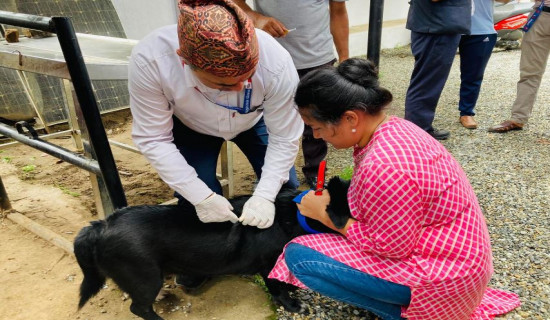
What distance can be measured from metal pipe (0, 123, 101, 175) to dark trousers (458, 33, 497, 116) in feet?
11.5

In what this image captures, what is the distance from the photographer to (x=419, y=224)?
4.31ft

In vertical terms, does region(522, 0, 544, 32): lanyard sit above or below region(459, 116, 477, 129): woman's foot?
above

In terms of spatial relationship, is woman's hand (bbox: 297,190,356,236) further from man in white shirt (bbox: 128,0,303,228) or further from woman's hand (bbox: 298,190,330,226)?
man in white shirt (bbox: 128,0,303,228)

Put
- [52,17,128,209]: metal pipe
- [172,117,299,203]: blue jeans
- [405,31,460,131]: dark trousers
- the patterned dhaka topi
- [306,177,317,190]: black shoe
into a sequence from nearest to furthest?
1. the patterned dhaka topi
2. [52,17,128,209]: metal pipe
3. [172,117,299,203]: blue jeans
4. [306,177,317,190]: black shoe
5. [405,31,460,131]: dark trousers

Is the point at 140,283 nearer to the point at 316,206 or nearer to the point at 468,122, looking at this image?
the point at 316,206

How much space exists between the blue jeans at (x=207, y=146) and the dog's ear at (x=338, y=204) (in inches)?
24.7

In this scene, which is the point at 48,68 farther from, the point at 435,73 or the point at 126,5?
the point at 126,5

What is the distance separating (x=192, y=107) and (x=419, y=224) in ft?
3.42

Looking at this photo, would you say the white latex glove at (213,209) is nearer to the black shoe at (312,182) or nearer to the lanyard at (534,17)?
the black shoe at (312,182)

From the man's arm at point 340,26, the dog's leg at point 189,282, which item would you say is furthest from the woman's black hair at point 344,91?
the man's arm at point 340,26

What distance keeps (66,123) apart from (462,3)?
14.3 ft

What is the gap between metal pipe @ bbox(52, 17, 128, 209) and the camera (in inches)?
56.5

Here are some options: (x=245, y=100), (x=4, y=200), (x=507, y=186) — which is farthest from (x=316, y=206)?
(x=4, y=200)

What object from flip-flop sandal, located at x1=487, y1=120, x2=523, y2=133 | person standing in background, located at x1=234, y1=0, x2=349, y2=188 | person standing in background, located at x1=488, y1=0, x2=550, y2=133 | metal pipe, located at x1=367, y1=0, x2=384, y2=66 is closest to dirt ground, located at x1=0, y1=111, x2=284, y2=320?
person standing in background, located at x1=234, y1=0, x2=349, y2=188
